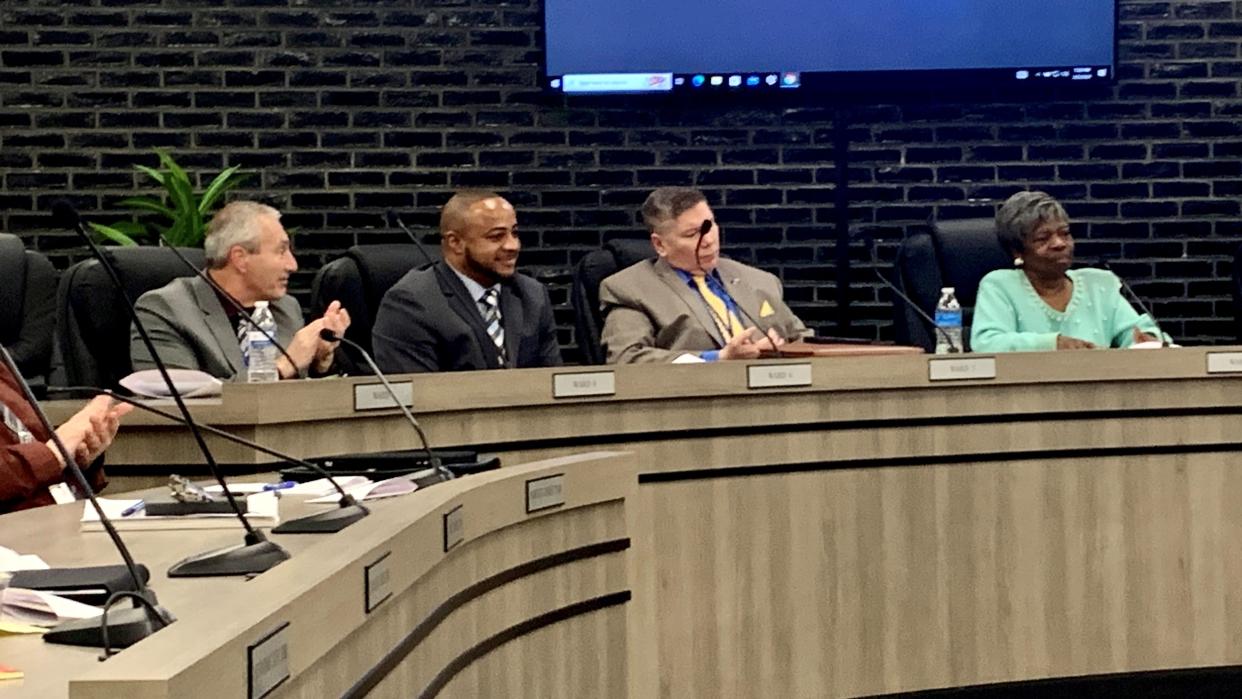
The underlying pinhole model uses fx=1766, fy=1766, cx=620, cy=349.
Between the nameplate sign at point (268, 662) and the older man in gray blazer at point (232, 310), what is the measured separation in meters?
2.41

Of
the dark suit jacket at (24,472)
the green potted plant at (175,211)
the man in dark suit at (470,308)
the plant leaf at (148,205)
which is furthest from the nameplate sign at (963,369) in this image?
the plant leaf at (148,205)

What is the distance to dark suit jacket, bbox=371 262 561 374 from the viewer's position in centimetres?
437

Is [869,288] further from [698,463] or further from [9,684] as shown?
[9,684]

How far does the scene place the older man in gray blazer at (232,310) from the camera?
4078mm

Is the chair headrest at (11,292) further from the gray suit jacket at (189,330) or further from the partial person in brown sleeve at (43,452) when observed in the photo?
the partial person in brown sleeve at (43,452)

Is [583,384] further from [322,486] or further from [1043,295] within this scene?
[1043,295]

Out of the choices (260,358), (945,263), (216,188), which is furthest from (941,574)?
(216,188)

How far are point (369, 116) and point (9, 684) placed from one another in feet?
15.3

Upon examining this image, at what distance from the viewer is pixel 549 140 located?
231 inches

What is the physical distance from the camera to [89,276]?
3988 millimetres

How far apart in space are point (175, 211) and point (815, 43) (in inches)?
81.5

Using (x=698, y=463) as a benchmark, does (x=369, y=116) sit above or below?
above

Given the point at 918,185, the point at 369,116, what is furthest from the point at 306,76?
the point at 918,185

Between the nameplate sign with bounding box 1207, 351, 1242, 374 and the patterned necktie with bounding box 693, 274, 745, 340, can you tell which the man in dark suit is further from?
the nameplate sign with bounding box 1207, 351, 1242, 374
